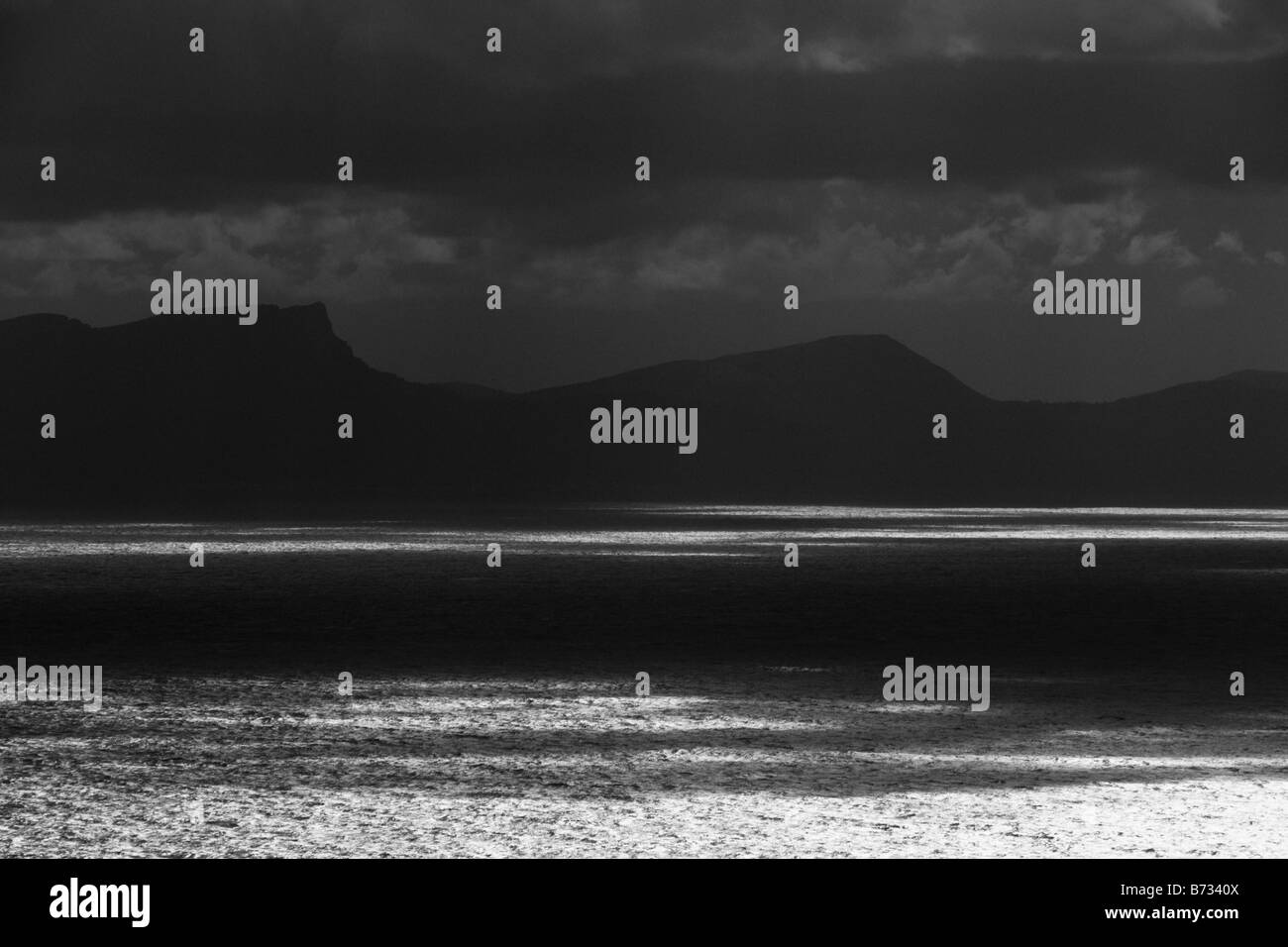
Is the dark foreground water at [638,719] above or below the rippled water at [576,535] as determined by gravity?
below

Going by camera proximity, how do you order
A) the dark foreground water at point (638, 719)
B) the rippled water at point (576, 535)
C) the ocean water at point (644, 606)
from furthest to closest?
1. the rippled water at point (576, 535)
2. the ocean water at point (644, 606)
3. the dark foreground water at point (638, 719)

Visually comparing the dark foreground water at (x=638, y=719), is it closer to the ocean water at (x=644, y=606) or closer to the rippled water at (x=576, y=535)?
the ocean water at (x=644, y=606)

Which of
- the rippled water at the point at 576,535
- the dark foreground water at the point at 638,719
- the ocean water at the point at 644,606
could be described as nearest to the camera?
the dark foreground water at the point at 638,719

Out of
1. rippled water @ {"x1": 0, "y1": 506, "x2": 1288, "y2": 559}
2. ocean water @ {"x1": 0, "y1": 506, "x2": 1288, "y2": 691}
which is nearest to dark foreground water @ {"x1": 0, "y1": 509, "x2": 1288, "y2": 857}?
ocean water @ {"x1": 0, "y1": 506, "x2": 1288, "y2": 691}

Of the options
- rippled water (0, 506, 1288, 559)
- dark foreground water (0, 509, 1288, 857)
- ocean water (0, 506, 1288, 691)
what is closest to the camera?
dark foreground water (0, 509, 1288, 857)

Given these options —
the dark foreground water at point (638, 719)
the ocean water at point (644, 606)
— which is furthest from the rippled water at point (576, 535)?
the dark foreground water at point (638, 719)

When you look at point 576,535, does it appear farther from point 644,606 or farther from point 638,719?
point 638,719

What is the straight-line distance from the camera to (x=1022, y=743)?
46.8 feet

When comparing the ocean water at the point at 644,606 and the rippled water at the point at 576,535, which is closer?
the ocean water at the point at 644,606

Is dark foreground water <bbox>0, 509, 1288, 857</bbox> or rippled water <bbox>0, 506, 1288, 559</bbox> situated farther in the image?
rippled water <bbox>0, 506, 1288, 559</bbox>

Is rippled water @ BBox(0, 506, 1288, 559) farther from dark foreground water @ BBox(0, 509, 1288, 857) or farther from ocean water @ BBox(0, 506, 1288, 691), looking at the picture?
dark foreground water @ BBox(0, 509, 1288, 857)

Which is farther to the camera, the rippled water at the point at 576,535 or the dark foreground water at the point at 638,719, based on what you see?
the rippled water at the point at 576,535

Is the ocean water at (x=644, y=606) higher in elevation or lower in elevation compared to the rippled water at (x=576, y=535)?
lower
